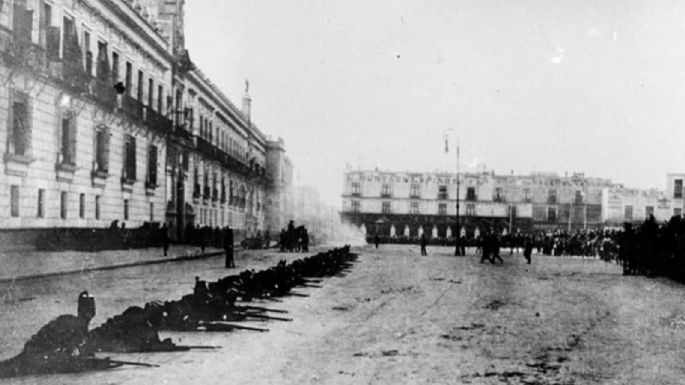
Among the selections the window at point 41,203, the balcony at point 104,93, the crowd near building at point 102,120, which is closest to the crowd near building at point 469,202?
the crowd near building at point 102,120

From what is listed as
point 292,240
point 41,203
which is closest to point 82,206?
point 41,203

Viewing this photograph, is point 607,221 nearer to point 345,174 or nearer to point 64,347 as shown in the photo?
point 345,174

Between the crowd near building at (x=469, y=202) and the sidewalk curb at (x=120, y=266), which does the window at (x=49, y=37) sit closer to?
the sidewalk curb at (x=120, y=266)

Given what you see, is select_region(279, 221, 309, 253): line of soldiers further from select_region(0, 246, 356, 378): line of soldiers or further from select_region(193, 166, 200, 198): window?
select_region(0, 246, 356, 378): line of soldiers

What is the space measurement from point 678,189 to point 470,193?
991 inches

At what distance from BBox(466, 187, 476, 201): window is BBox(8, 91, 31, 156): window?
7764cm

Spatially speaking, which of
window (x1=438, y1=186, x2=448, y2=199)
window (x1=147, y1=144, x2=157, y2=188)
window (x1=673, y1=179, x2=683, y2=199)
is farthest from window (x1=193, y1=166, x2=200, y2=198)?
window (x1=673, y1=179, x2=683, y2=199)

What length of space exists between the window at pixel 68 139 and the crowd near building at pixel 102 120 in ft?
0.16

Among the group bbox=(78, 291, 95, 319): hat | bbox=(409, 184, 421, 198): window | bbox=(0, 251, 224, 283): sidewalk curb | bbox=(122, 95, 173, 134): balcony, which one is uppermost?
bbox=(122, 95, 173, 134): balcony

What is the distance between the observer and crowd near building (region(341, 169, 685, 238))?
95.5m

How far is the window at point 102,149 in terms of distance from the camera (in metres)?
29.1

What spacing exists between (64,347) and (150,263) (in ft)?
57.8

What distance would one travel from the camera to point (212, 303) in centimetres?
1033

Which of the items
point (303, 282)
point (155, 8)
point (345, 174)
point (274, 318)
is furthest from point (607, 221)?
point (274, 318)
